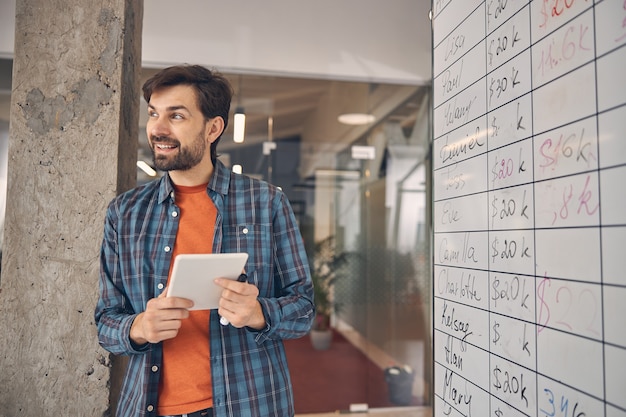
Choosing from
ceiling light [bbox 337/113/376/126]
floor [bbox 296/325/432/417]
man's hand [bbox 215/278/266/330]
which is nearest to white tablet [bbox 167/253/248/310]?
man's hand [bbox 215/278/266/330]

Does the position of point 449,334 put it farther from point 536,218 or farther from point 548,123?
point 548,123

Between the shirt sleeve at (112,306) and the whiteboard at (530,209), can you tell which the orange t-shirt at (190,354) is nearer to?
the shirt sleeve at (112,306)

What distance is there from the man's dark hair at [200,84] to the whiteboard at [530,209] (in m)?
0.67

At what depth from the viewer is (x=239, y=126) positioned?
3.65 metres

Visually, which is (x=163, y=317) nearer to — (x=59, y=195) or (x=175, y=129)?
(x=175, y=129)

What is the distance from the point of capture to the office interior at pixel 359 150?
3.59 metres

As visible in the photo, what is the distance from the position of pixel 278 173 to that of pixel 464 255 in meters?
2.62

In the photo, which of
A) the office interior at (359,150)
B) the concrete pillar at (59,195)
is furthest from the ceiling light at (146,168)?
the concrete pillar at (59,195)

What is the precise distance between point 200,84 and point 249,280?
A: 609 mm

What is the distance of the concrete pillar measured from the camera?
1605 millimetres

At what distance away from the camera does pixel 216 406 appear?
1208 mm

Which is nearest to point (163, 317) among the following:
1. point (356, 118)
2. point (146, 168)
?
point (146, 168)

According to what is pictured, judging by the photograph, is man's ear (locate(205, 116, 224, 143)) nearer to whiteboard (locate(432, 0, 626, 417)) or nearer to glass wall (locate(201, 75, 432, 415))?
whiteboard (locate(432, 0, 626, 417))

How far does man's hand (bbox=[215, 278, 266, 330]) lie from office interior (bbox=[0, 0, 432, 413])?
256cm
